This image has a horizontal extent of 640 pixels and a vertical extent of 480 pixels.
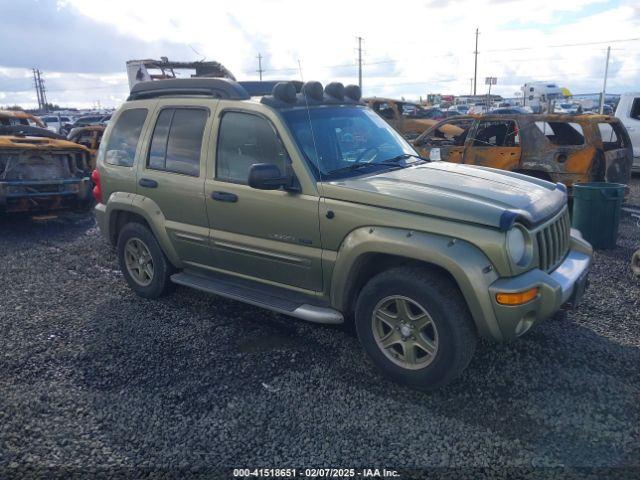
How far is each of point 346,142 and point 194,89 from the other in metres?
1.45

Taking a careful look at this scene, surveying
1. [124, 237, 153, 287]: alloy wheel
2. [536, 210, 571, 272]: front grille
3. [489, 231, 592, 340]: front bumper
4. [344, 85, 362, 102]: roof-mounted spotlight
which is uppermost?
[344, 85, 362, 102]: roof-mounted spotlight

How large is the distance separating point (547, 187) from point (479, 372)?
62.1 inches

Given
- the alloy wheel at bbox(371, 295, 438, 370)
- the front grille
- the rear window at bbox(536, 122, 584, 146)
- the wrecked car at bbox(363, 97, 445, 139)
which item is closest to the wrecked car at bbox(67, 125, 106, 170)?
the wrecked car at bbox(363, 97, 445, 139)

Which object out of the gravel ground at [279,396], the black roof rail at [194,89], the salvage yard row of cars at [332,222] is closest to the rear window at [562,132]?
the gravel ground at [279,396]

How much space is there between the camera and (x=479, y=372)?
12.0 ft

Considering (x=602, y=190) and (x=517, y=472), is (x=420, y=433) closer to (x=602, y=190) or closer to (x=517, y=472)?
(x=517, y=472)

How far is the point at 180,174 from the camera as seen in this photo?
4.54 metres

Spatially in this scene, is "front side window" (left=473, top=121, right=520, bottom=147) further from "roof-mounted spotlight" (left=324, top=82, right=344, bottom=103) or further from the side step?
the side step

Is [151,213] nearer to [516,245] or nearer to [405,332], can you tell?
[405,332]

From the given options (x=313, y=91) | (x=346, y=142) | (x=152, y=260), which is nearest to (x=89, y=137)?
(x=152, y=260)

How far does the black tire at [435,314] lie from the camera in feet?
10.5

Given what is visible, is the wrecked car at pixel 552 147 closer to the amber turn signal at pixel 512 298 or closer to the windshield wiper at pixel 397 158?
the windshield wiper at pixel 397 158

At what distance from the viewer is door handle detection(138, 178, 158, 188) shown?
474 centimetres

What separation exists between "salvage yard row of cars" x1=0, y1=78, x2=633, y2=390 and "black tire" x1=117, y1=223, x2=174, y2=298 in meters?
0.02
